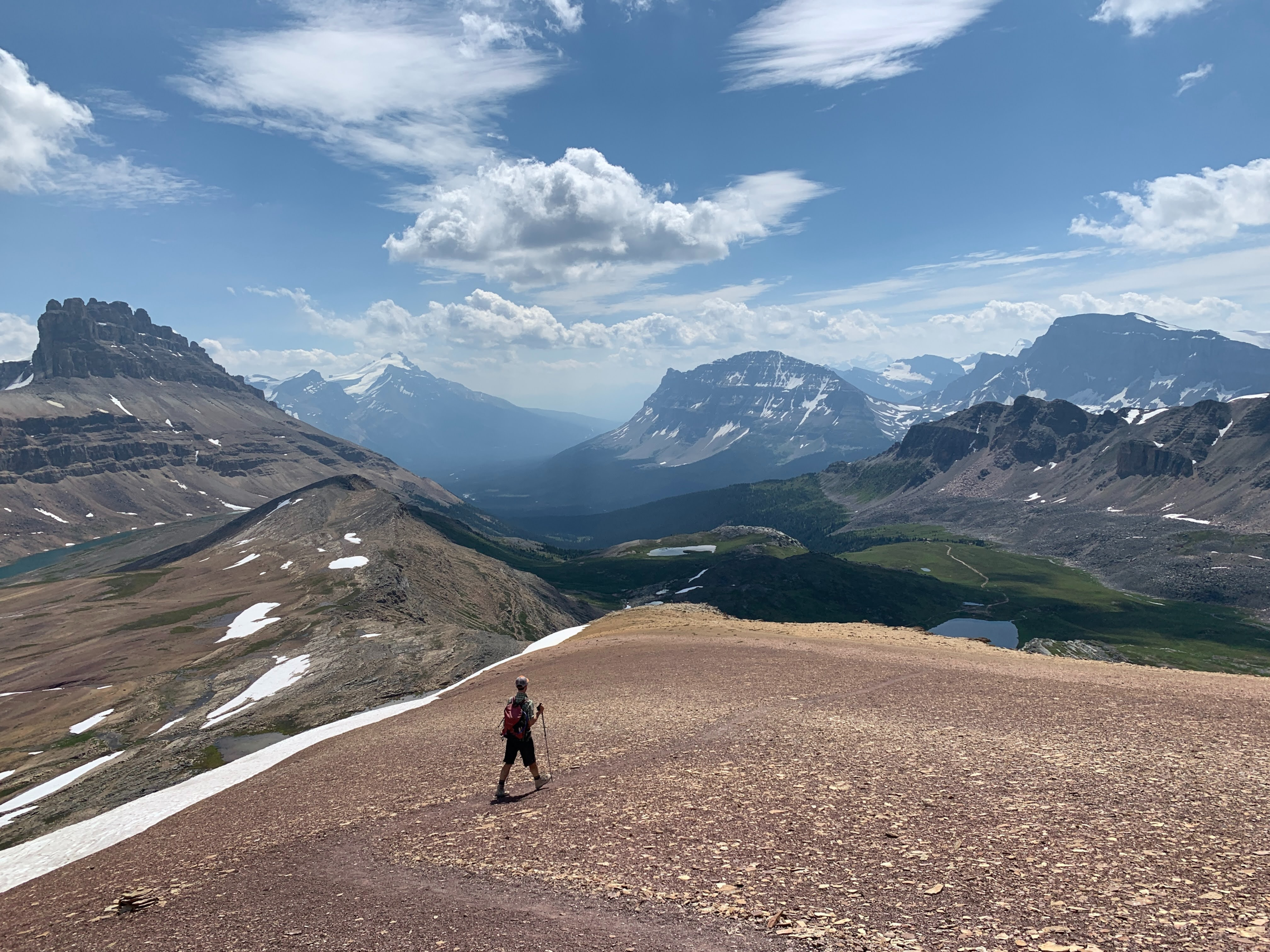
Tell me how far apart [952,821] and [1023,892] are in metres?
3.32

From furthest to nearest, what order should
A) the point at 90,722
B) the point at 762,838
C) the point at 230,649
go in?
the point at 230,649
the point at 90,722
the point at 762,838

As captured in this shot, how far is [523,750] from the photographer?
21250 mm

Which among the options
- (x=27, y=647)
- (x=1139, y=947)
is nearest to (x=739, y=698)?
(x=1139, y=947)

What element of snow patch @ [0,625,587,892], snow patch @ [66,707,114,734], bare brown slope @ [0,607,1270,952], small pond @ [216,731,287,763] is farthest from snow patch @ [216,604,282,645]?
bare brown slope @ [0,607,1270,952]

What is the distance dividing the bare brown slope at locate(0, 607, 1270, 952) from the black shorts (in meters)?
1.30

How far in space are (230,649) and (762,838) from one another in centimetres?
12460

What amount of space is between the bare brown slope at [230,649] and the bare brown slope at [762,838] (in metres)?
41.3

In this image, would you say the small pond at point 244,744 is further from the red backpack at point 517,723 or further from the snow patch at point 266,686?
the red backpack at point 517,723

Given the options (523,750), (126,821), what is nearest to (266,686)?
(126,821)

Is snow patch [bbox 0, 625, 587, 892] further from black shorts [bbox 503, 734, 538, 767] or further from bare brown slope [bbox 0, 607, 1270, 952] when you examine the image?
black shorts [bbox 503, 734, 538, 767]

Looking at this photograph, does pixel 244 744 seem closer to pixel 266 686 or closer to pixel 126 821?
pixel 266 686

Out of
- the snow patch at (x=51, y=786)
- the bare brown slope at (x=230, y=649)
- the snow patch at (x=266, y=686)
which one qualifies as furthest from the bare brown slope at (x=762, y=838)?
the snow patch at (x=266, y=686)

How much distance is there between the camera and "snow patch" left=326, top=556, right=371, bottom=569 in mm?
157625

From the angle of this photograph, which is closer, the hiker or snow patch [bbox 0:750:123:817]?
the hiker
